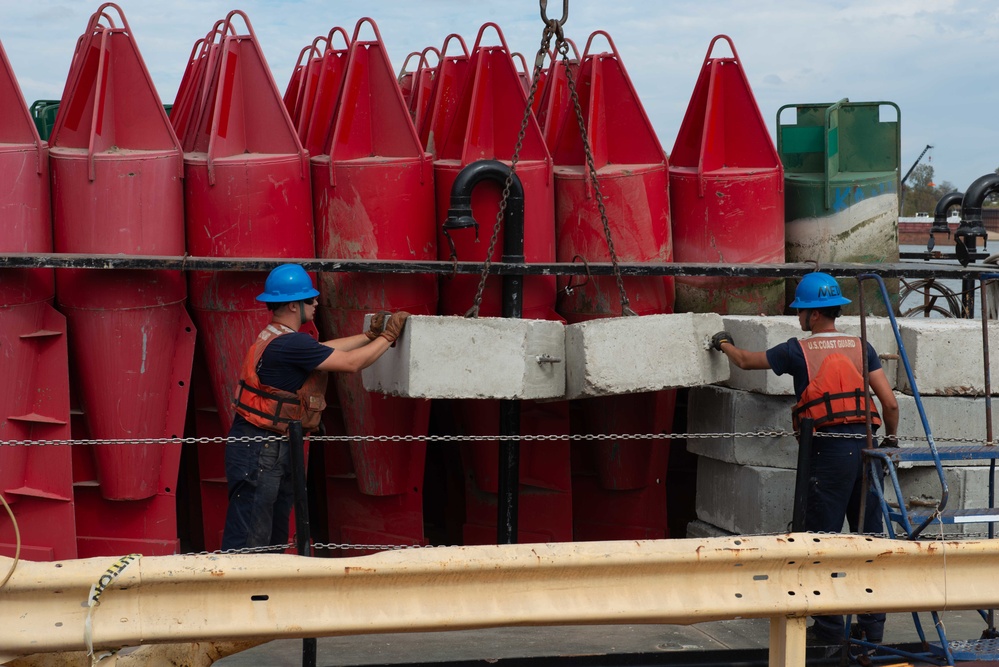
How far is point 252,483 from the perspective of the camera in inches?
226

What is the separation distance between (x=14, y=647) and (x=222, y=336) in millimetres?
3130

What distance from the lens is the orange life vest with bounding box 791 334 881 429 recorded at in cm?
584

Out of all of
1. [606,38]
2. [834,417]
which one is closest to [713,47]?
[606,38]

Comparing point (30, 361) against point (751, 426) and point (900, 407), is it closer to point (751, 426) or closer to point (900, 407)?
point (751, 426)

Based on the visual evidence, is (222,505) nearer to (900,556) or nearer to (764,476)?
(764,476)

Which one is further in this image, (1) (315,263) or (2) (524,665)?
(1) (315,263)

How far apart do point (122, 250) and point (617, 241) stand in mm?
3062

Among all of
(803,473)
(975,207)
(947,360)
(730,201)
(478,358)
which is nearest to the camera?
(803,473)

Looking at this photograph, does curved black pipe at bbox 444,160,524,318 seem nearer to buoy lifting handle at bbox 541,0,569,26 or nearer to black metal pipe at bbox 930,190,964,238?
buoy lifting handle at bbox 541,0,569,26

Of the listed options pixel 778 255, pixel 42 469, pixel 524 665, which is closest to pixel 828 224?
pixel 778 255

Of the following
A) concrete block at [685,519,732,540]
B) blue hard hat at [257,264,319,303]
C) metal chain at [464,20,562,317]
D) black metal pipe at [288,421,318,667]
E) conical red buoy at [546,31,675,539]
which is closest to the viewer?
black metal pipe at [288,421,318,667]

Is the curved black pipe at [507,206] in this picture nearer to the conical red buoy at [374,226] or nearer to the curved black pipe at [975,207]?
the conical red buoy at [374,226]

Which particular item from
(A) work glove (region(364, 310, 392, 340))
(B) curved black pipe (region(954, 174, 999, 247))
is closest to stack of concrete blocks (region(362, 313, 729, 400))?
(A) work glove (region(364, 310, 392, 340))

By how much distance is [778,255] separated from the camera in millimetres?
7578
